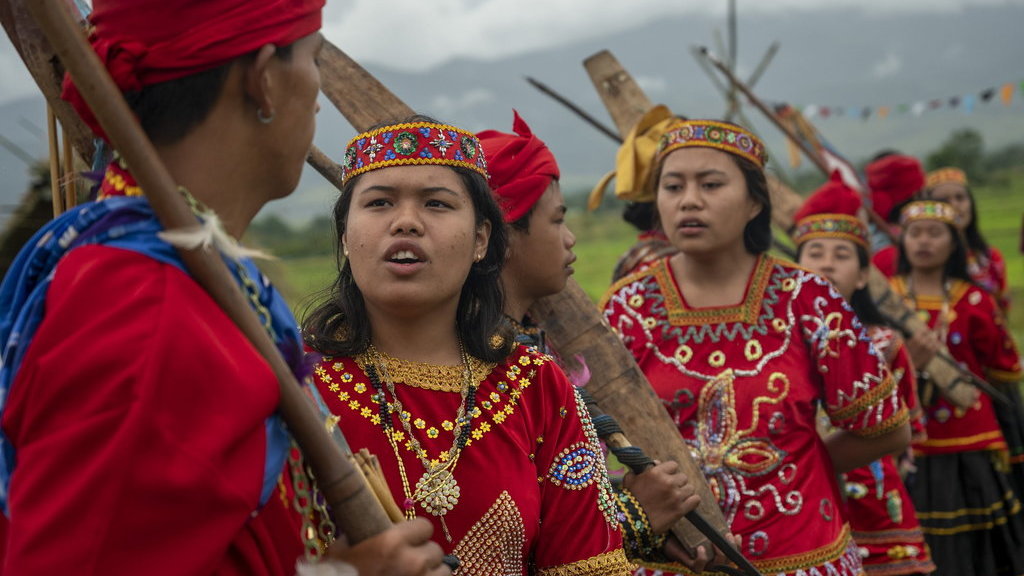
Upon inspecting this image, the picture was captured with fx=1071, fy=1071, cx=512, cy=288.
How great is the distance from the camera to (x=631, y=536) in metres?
2.77

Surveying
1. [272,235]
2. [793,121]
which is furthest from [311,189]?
[793,121]

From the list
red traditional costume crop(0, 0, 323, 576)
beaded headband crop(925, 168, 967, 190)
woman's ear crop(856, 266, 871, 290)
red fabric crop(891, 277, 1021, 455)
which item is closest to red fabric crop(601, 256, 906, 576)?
woman's ear crop(856, 266, 871, 290)

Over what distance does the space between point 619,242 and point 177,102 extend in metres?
32.5

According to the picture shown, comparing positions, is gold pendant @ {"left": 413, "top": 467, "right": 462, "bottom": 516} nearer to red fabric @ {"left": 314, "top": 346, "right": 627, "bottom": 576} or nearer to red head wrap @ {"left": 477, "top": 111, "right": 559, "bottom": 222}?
red fabric @ {"left": 314, "top": 346, "right": 627, "bottom": 576}

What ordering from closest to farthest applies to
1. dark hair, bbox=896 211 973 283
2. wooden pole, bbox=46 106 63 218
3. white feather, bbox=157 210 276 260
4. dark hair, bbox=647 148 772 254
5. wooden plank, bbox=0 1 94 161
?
white feather, bbox=157 210 276 260 < wooden plank, bbox=0 1 94 161 < wooden pole, bbox=46 106 63 218 < dark hair, bbox=647 148 772 254 < dark hair, bbox=896 211 973 283

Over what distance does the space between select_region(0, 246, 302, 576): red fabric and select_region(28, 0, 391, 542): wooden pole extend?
1.1 inches

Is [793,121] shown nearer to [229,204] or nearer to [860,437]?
[860,437]

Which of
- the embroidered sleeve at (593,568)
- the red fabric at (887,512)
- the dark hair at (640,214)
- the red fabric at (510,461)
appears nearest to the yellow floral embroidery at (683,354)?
the red fabric at (510,461)

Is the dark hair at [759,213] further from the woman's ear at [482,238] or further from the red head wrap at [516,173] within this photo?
the woman's ear at [482,238]

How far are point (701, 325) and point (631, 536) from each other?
1.01 meters

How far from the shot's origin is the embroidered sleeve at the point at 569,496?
226cm

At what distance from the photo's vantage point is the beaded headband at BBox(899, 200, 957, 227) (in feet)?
22.2

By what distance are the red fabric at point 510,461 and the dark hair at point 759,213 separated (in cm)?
157

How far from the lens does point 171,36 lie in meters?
1.36
